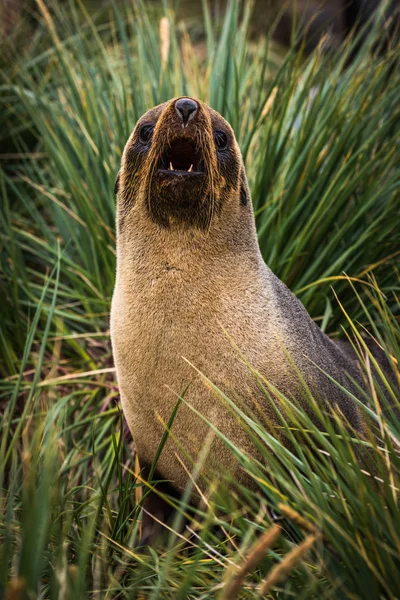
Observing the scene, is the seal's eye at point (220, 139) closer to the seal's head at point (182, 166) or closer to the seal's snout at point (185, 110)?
the seal's head at point (182, 166)

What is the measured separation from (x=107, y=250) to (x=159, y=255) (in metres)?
1.31

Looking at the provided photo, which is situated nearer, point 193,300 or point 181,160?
point 193,300

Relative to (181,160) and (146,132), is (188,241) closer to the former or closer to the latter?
(181,160)

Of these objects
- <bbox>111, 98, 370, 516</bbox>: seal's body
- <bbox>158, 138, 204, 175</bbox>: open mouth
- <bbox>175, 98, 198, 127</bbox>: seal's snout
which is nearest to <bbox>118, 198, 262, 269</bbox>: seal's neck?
<bbox>111, 98, 370, 516</bbox>: seal's body

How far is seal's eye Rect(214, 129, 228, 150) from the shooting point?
2662 mm

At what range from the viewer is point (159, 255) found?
2537 millimetres

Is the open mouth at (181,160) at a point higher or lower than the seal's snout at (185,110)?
lower

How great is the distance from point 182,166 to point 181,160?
31 mm

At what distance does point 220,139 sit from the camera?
268cm

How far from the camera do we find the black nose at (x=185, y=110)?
8.02ft

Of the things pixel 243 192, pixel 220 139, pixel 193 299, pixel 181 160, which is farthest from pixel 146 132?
pixel 193 299

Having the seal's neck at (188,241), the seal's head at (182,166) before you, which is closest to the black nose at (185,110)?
the seal's head at (182,166)

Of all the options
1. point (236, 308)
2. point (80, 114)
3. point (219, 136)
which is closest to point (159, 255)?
point (236, 308)

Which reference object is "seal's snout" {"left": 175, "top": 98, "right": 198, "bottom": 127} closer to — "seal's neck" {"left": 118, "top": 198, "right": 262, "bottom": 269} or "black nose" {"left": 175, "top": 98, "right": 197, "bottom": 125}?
"black nose" {"left": 175, "top": 98, "right": 197, "bottom": 125}
